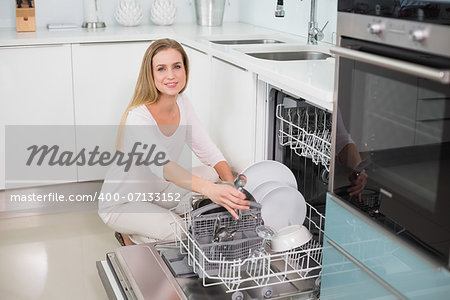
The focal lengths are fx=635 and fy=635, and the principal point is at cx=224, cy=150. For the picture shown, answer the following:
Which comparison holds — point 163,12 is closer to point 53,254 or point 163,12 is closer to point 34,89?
point 34,89

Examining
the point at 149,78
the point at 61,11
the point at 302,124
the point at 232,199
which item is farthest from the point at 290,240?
the point at 61,11

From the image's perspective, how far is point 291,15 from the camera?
3492 millimetres

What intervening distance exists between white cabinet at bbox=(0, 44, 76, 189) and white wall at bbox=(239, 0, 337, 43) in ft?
3.93

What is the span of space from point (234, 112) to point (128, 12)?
1.27 metres

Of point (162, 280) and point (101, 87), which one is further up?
point (101, 87)

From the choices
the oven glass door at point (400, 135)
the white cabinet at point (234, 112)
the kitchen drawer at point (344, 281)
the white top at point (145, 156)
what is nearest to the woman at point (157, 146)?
the white top at point (145, 156)

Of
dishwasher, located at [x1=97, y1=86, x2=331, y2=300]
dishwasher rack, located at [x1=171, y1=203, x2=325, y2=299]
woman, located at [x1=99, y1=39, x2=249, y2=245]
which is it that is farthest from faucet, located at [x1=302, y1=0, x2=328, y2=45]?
dishwasher rack, located at [x1=171, y1=203, x2=325, y2=299]

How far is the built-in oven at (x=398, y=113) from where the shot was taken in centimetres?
146

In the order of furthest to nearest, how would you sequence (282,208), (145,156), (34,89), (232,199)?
(34,89) < (145,156) < (282,208) < (232,199)

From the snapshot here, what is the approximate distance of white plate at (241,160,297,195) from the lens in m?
2.40

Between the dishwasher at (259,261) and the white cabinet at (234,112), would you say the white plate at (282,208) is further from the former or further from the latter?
the white cabinet at (234,112)

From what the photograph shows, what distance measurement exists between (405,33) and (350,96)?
311 millimetres

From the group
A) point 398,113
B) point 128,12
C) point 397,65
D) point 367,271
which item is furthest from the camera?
point 128,12

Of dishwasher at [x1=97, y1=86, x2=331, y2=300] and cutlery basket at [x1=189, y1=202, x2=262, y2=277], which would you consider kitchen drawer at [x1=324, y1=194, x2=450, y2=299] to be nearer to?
dishwasher at [x1=97, y1=86, x2=331, y2=300]
